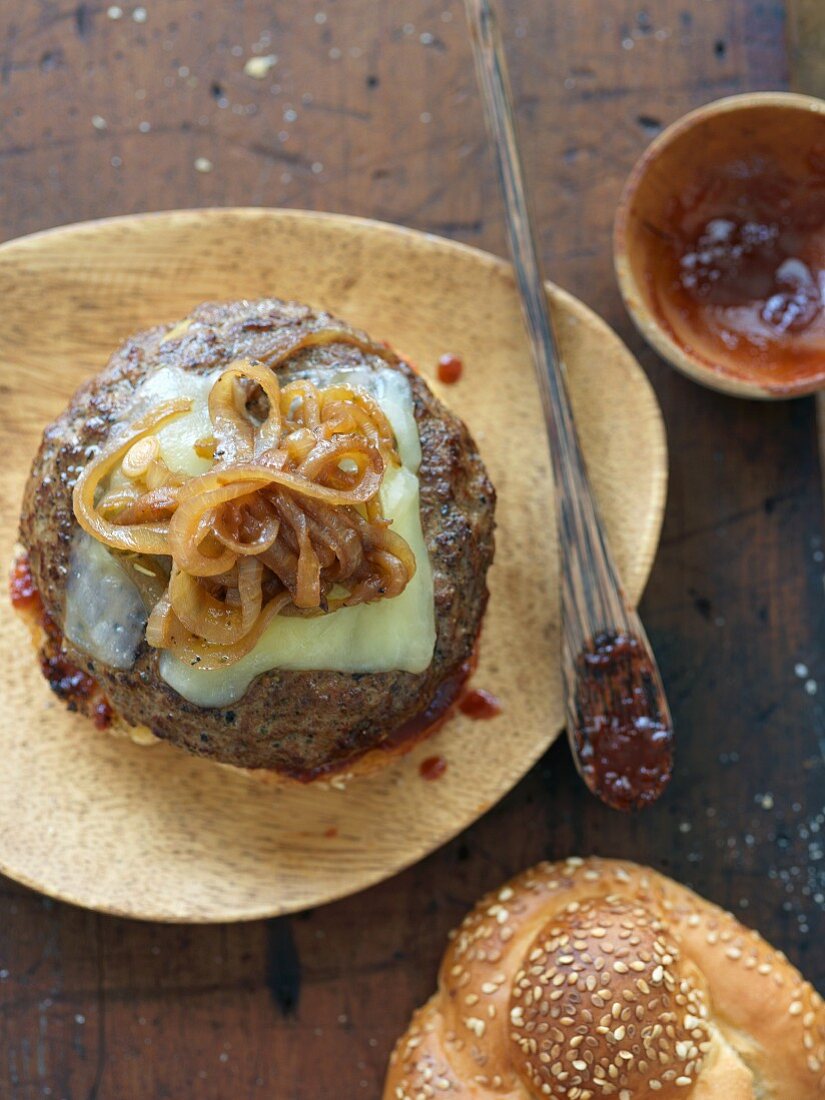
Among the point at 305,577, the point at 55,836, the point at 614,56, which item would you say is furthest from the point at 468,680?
the point at 614,56

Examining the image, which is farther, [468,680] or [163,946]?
[163,946]

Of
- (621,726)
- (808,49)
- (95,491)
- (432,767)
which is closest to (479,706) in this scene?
(432,767)

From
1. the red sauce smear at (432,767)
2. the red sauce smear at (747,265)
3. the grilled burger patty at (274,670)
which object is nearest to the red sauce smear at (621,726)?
the red sauce smear at (432,767)

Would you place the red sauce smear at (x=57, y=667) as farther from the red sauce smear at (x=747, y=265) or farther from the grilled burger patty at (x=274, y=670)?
the red sauce smear at (x=747, y=265)

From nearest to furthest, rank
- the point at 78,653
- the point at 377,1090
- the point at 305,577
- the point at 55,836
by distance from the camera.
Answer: the point at 305,577 → the point at 78,653 → the point at 55,836 → the point at 377,1090

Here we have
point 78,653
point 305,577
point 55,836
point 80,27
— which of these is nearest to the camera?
point 305,577

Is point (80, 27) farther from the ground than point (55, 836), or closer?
farther from the ground

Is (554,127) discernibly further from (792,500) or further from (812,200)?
(792,500)

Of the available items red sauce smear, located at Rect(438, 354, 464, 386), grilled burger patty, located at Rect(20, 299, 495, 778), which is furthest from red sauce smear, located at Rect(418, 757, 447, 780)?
red sauce smear, located at Rect(438, 354, 464, 386)
